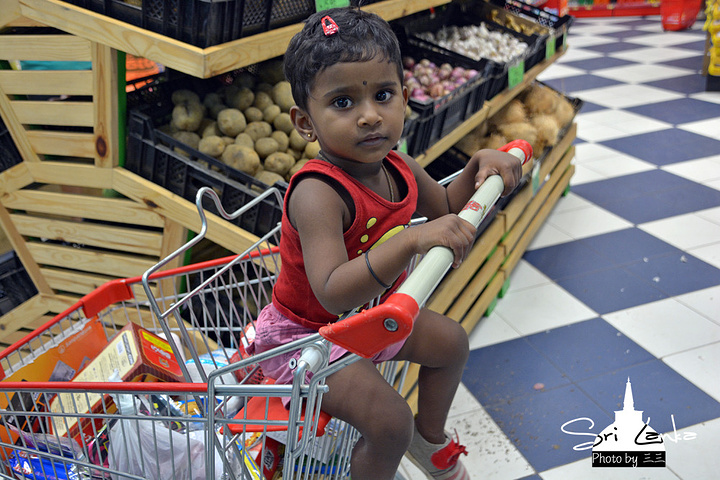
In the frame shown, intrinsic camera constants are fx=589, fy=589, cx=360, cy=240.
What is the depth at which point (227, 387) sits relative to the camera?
0.90 m

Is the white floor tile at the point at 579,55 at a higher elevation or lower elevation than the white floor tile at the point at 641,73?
higher

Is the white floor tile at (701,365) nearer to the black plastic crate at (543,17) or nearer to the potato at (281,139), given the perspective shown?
the potato at (281,139)

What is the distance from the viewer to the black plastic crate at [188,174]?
5.47ft

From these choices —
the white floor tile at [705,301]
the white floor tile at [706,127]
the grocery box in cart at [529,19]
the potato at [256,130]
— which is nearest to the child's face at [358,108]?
the potato at [256,130]

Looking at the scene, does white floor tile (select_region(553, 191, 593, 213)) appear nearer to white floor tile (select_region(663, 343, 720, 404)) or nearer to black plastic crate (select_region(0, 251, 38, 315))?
white floor tile (select_region(663, 343, 720, 404))

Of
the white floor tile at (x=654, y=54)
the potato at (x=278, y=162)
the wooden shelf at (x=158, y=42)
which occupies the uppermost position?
the wooden shelf at (x=158, y=42)

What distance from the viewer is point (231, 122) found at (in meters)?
2.07

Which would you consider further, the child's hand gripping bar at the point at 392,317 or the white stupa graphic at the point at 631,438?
the white stupa graphic at the point at 631,438

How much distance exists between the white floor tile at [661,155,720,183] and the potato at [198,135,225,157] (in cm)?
293

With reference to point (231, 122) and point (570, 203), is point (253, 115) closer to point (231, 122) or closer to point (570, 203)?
point (231, 122)

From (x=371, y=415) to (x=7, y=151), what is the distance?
1.58m

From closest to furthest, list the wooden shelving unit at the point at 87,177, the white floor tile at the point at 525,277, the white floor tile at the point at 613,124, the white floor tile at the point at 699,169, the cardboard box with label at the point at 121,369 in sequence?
1. the cardboard box with label at the point at 121,369
2. the wooden shelving unit at the point at 87,177
3. the white floor tile at the point at 525,277
4. the white floor tile at the point at 699,169
5. the white floor tile at the point at 613,124

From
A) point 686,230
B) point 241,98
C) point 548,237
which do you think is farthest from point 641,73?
point 241,98

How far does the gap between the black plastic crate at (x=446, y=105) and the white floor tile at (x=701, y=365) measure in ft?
3.91
